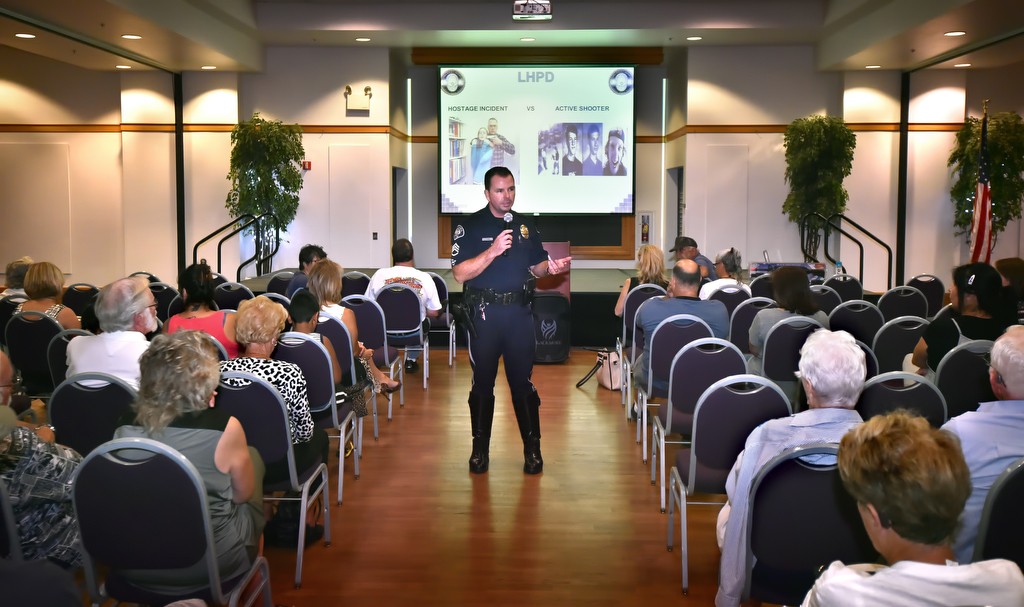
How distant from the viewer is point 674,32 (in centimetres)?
1188

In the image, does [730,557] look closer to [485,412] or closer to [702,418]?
[702,418]

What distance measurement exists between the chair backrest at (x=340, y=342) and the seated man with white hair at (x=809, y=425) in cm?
274

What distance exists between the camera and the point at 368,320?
6.50m

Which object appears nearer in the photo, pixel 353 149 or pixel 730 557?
pixel 730 557

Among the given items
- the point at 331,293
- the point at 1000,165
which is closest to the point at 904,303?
the point at 331,293

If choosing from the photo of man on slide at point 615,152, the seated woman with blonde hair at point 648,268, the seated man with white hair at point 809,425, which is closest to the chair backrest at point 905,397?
the seated man with white hair at point 809,425

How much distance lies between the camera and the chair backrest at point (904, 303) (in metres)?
7.03

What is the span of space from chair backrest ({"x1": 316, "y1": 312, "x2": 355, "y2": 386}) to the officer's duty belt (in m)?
0.75

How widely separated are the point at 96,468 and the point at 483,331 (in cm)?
285

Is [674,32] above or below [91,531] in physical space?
above

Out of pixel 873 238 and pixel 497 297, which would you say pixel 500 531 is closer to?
pixel 497 297

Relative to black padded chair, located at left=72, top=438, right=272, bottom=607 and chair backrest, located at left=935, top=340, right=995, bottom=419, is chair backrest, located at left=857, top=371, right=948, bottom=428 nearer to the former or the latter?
chair backrest, located at left=935, top=340, right=995, bottom=419

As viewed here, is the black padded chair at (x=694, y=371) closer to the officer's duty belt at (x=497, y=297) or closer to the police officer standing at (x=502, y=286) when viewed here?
the police officer standing at (x=502, y=286)

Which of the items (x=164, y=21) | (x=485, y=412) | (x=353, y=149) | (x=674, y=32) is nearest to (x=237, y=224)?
(x=353, y=149)
